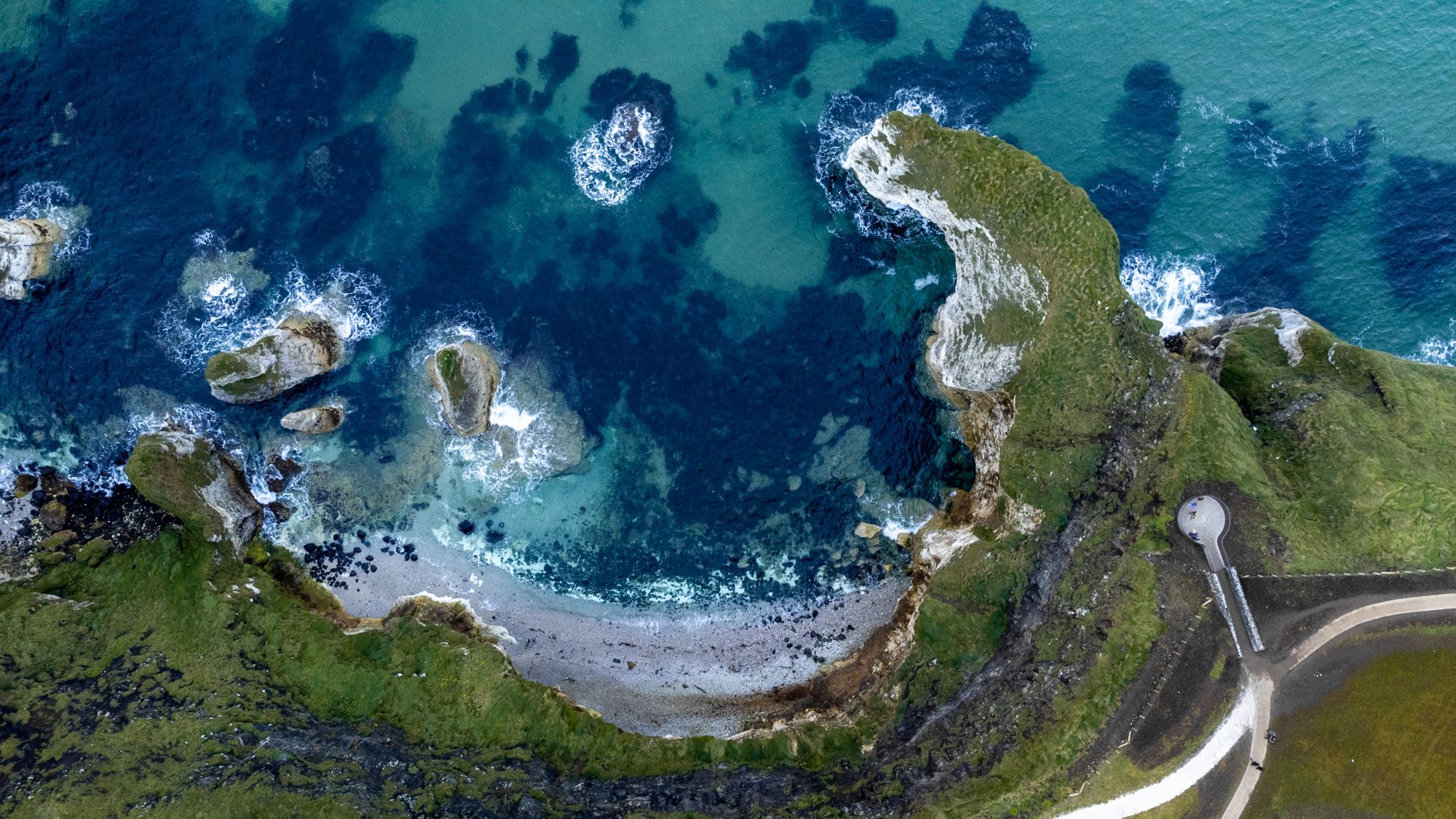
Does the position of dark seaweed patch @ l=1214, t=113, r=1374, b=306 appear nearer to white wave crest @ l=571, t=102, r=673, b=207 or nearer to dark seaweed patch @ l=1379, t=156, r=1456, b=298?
dark seaweed patch @ l=1379, t=156, r=1456, b=298

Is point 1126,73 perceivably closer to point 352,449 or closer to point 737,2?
point 737,2

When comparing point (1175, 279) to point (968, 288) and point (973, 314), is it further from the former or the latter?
point (973, 314)

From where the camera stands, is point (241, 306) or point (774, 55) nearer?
point (774, 55)

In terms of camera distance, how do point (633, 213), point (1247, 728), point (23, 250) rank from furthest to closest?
point (633, 213) → point (23, 250) → point (1247, 728)

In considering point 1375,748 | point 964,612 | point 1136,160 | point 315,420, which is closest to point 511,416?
point 315,420

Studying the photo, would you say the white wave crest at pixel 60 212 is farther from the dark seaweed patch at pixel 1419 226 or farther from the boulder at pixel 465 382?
the dark seaweed patch at pixel 1419 226

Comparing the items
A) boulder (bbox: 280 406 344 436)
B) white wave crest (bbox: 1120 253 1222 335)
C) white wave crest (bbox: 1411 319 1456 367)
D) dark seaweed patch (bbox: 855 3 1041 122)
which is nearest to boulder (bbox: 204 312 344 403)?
boulder (bbox: 280 406 344 436)
